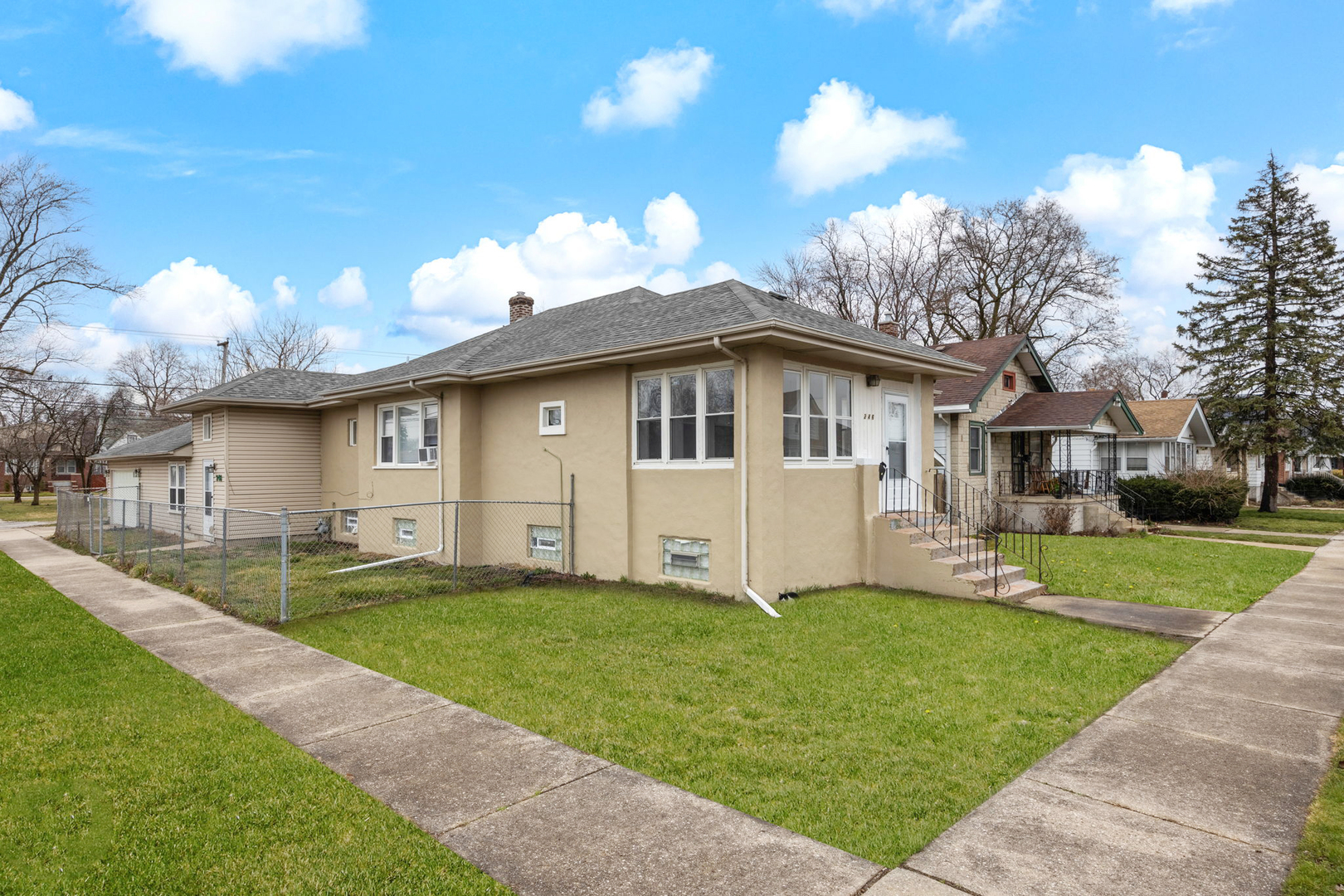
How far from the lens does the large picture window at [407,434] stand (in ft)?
43.4

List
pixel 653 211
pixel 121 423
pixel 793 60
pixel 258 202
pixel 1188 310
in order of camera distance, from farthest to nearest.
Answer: pixel 121 423 < pixel 1188 310 < pixel 653 211 < pixel 258 202 < pixel 793 60

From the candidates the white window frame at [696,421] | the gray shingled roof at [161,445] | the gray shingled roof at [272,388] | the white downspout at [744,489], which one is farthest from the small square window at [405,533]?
the gray shingled roof at [161,445]

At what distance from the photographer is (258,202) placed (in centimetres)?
1919

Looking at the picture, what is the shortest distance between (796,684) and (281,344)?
4227cm

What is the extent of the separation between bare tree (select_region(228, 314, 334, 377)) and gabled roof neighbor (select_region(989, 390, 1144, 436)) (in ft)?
116

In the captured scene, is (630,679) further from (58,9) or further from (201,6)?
(58,9)

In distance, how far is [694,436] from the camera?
31.6 ft

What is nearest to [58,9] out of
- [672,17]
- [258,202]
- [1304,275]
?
[258,202]

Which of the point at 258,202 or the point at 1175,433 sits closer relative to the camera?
the point at 258,202

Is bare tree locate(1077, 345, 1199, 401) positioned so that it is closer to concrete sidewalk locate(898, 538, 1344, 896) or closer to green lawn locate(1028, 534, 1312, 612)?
green lawn locate(1028, 534, 1312, 612)

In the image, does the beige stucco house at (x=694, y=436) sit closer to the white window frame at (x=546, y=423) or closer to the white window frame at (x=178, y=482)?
the white window frame at (x=546, y=423)

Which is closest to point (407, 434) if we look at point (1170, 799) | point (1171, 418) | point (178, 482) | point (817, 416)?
point (817, 416)

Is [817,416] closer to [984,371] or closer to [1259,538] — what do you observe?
[984,371]

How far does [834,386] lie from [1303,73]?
365 inches
